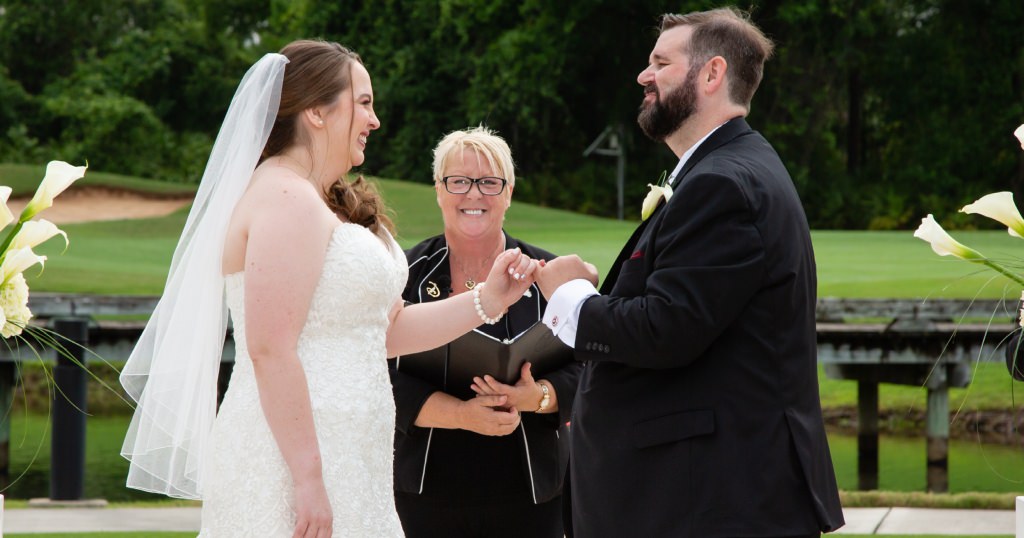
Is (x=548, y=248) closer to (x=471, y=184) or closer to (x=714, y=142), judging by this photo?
(x=471, y=184)

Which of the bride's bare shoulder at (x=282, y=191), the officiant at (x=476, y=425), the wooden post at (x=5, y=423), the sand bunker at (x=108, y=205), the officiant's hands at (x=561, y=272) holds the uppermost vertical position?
the sand bunker at (x=108, y=205)

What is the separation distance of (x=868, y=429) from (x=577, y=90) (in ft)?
69.9

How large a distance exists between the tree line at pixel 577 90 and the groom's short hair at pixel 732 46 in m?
26.3

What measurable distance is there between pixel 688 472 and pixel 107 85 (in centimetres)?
3270

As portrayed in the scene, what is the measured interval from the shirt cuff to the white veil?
33.5 inches

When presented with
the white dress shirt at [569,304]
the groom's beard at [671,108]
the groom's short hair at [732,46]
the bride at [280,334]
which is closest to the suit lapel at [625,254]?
the white dress shirt at [569,304]

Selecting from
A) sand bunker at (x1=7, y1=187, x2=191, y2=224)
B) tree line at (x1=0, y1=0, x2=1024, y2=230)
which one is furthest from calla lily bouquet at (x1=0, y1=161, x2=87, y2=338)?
tree line at (x1=0, y1=0, x2=1024, y2=230)

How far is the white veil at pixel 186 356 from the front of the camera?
315cm

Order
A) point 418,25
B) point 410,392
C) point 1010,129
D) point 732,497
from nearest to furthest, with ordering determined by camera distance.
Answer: point 732,497
point 410,392
point 1010,129
point 418,25

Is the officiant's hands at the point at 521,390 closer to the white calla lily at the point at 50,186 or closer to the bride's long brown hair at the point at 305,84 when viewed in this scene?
the bride's long brown hair at the point at 305,84

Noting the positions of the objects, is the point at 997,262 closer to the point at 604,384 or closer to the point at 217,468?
the point at 604,384

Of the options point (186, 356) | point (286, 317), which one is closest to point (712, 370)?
point (286, 317)

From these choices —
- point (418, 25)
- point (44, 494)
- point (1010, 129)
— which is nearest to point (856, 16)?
point (1010, 129)

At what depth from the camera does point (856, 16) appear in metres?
30.6
